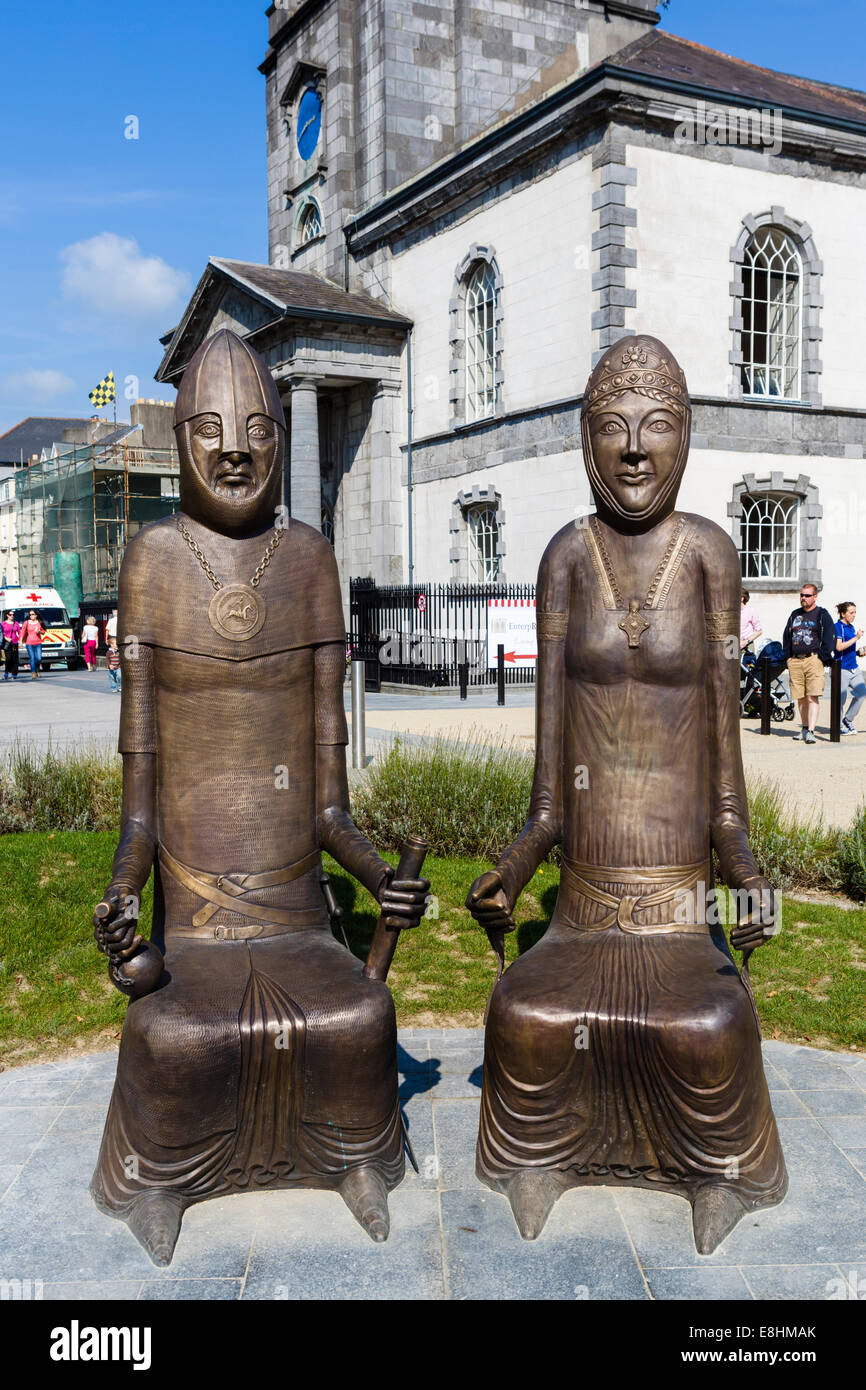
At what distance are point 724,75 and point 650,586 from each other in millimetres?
20999

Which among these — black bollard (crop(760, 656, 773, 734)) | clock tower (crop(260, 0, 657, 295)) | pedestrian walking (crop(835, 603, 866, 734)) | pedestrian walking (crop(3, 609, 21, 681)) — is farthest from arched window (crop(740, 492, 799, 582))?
pedestrian walking (crop(3, 609, 21, 681))

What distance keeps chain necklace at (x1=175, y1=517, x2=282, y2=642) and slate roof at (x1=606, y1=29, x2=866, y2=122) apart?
17.5m

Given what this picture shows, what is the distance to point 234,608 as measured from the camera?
145 inches

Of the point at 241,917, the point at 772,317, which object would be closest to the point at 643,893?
the point at 241,917

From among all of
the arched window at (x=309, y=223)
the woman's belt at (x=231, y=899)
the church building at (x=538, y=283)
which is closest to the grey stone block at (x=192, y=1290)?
the woman's belt at (x=231, y=899)

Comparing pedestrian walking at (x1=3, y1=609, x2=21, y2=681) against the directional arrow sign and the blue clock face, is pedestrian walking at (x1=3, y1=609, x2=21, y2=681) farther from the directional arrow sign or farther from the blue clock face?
the blue clock face

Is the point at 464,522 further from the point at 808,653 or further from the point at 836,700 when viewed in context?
the point at 836,700

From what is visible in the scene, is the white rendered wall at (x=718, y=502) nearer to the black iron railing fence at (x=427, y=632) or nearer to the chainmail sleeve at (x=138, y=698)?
the black iron railing fence at (x=427, y=632)

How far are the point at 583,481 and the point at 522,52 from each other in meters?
13.6

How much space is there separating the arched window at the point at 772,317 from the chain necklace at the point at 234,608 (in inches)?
745

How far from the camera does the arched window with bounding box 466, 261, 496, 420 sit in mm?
22969

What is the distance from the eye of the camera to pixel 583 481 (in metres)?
20.0
